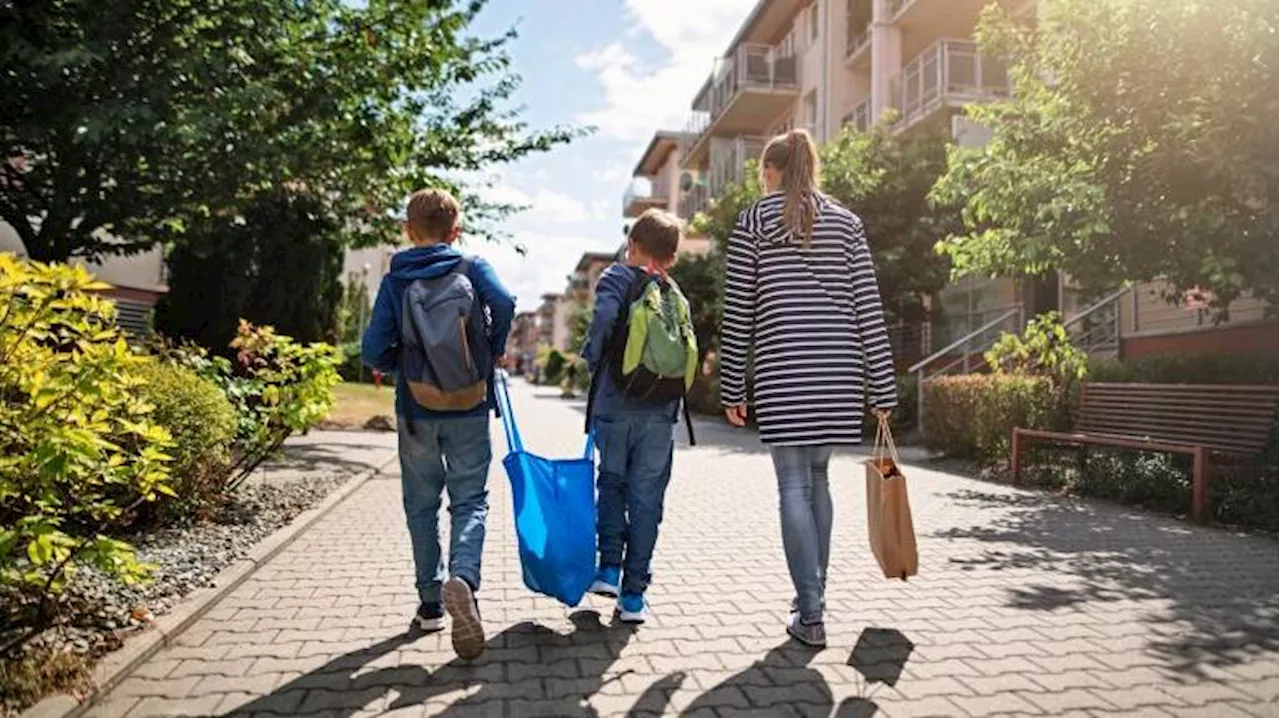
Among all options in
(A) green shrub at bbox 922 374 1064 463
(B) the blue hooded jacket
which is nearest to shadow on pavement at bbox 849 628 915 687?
(B) the blue hooded jacket

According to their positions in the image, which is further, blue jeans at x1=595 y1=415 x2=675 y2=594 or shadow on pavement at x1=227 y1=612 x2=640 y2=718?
blue jeans at x1=595 y1=415 x2=675 y2=594

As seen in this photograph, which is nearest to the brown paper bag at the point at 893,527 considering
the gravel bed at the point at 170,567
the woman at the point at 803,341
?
the woman at the point at 803,341

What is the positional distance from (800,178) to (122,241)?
969cm

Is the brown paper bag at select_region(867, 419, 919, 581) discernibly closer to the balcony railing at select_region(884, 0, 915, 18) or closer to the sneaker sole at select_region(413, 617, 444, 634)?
the sneaker sole at select_region(413, 617, 444, 634)

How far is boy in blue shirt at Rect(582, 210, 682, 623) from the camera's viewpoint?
403 centimetres

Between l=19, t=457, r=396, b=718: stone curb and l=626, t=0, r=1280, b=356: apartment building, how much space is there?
8336 millimetres

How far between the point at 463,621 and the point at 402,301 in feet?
4.34

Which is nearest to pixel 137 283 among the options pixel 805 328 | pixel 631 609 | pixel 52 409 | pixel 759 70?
pixel 759 70

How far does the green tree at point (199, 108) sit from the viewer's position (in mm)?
6793

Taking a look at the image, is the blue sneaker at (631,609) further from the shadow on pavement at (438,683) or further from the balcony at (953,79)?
the balcony at (953,79)

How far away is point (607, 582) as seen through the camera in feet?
13.5

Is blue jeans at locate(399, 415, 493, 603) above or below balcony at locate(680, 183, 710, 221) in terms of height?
below

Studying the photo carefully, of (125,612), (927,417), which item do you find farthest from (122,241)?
(927,417)

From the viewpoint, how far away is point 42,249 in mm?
9039
